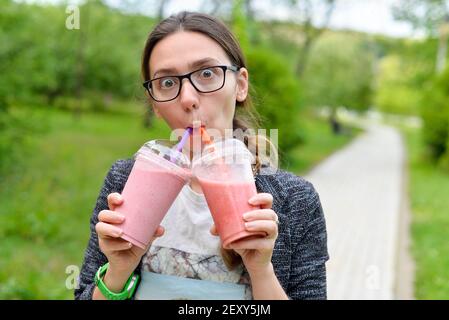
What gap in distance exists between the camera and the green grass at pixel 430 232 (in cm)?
560

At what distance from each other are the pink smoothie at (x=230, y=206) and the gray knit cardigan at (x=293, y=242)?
33cm

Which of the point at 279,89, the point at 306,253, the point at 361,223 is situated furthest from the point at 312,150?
the point at 306,253

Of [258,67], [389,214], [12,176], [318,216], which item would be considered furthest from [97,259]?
[258,67]

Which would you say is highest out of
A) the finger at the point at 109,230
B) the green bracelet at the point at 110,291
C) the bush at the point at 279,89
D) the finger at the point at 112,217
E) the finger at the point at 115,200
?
the bush at the point at 279,89

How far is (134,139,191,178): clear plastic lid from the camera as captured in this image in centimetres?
126

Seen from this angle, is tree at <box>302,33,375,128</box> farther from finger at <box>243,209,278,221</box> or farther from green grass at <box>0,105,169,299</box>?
finger at <box>243,209,278,221</box>

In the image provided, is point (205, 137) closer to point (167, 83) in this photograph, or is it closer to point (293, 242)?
point (167, 83)

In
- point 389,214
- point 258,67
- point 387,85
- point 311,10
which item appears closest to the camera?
point 389,214

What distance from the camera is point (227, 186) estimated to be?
1222 mm

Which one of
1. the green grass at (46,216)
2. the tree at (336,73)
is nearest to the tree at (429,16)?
the tree at (336,73)

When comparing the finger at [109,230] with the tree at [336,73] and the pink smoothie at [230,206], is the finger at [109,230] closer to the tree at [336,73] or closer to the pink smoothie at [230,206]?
the pink smoothie at [230,206]

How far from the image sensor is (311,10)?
21.4 m

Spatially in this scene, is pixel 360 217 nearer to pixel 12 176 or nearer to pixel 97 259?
pixel 12 176
